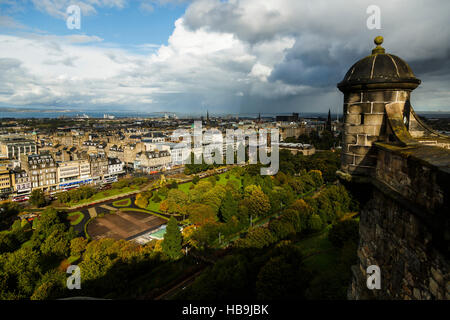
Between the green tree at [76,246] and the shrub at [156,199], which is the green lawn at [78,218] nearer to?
the green tree at [76,246]

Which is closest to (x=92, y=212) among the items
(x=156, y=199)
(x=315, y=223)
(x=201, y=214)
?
(x=156, y=199)

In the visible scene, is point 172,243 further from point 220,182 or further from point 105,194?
point 220,182

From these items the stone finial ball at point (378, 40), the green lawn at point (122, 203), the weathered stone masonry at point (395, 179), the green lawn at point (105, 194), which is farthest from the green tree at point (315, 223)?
A: the green lawn at point (105, 194)

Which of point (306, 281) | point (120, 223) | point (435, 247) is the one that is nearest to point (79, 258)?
point (120, 223)

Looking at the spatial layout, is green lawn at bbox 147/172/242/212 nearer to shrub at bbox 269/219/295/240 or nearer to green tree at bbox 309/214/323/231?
shrub at bbox 269/219/295/240

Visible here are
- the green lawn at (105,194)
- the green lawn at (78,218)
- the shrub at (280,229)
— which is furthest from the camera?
the green lawn at (105,194)

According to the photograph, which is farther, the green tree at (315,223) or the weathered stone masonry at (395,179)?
the green tree at (315,223)

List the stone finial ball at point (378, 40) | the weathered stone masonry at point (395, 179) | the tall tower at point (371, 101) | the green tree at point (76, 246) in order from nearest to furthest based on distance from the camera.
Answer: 1. the weathered stone masonry at point (395, 179)
2. the tall tower at point (371, 101)
3. the stone finial ball at point (378, 40)
4. the green tree at point (76, 246)

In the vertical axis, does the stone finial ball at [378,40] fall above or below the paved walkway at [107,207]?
above

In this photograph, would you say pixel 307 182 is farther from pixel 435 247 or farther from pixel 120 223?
pixel 435 247
